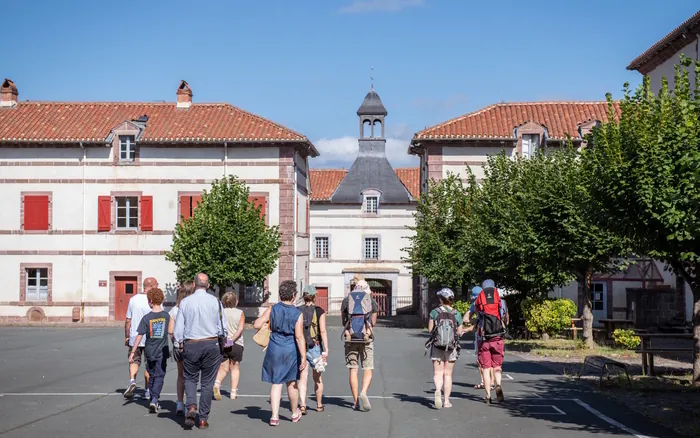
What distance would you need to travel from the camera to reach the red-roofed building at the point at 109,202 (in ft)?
126

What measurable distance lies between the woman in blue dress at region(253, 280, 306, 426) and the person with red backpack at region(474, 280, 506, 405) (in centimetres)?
312

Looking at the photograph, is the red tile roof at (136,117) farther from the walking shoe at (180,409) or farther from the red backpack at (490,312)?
the walking shoe at (180,409)

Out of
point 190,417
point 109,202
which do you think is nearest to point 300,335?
point 190,417

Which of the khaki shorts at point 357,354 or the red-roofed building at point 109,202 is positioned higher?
the red-roofed building at point 109,202

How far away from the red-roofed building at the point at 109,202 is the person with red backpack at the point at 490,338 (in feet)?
85.8

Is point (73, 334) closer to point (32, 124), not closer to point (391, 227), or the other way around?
point (32, 124)

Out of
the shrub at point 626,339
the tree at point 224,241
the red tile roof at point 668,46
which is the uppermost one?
the red tile roof at point 668,46

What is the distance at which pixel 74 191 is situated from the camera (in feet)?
128

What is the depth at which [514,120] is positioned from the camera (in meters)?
38.6

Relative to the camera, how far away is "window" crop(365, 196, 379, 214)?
55312 mm

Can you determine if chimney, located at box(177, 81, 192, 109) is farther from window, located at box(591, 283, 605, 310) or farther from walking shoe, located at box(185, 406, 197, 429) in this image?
walking shoe, located at box(185, 406, 197, 429)

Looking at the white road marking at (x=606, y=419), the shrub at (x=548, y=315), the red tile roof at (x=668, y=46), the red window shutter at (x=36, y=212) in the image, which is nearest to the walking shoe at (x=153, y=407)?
the white road marking at (x=606, y=419)

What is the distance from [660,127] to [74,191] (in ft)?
99.3

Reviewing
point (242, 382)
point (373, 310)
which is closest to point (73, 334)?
point (242, 382)
